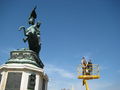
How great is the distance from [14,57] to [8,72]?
1467 mm

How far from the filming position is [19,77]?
446 inches

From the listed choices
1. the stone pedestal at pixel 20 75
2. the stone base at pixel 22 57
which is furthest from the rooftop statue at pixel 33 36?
the stone pedestal at pixel 20 75

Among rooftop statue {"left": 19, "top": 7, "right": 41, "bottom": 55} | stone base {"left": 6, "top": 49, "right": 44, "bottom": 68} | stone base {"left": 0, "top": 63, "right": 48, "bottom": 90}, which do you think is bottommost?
stone base {"left": 0, "top": 63, "right": 48, "bottom": 90}

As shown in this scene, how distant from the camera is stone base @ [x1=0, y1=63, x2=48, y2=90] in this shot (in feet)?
36.6

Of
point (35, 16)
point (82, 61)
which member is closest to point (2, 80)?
point (35, 16)

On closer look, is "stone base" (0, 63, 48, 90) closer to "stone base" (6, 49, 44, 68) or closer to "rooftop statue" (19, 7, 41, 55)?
"stone base" (6, 49, 44, 68)

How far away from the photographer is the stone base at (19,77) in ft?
36.6

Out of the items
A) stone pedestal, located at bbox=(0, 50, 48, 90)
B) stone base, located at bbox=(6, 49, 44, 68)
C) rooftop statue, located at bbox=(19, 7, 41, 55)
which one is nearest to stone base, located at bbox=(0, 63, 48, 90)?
stone pedestal, located at bbox=(0, 50, 48, 90)

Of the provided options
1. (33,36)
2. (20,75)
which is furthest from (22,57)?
(33,36)

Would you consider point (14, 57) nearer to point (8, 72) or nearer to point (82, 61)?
point (8, 72)

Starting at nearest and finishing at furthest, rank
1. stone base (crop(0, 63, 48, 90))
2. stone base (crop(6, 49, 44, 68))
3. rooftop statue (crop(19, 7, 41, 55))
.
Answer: stone base (crop(0, 63, 48, 90)) < stone base (crop(6, 49, 44, 68)) < rooftop statue (crop(19, 7, 41, 55))

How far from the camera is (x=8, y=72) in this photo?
11594mm

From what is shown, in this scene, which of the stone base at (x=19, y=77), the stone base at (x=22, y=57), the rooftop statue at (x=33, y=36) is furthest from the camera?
the rooftop statue at (x=33, y=36)

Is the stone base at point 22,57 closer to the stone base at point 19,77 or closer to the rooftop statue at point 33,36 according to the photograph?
the stone base at point 19,77
